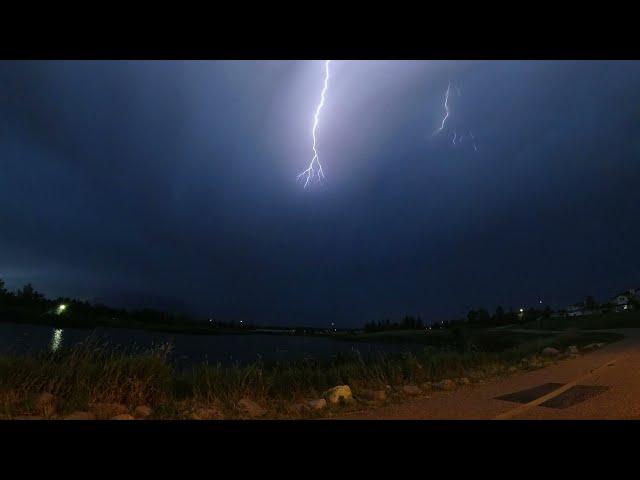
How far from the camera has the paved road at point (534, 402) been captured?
5.68 meters

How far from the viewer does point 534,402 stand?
254 inches

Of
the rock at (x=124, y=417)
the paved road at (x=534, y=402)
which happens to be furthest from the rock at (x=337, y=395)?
the rock at (x=124, y=417)

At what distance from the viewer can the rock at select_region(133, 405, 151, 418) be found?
594 cm

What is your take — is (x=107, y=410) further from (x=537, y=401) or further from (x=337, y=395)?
(x=537, y=401)

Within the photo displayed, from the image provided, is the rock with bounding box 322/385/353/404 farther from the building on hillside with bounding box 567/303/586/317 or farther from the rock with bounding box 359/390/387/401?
the building on hillside with bounding box 567/303/586/317

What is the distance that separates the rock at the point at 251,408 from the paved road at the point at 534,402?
5.44ft

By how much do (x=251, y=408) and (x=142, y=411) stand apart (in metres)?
1.91

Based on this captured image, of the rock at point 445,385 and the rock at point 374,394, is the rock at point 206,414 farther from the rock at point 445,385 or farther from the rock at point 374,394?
the rock at point 445,385

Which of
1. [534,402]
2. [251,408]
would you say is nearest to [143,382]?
[251,408]

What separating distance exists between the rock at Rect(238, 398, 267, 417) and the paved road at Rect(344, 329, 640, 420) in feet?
5.44

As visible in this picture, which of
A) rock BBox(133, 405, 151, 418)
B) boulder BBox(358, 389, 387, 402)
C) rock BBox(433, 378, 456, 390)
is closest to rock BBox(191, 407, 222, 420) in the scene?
rock BBox(133, 405, 151, 418)
